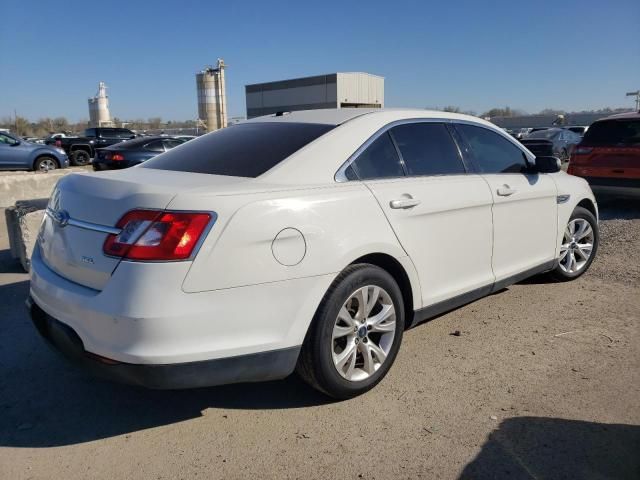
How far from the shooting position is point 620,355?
12.1ft

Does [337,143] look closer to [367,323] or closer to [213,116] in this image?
[367,323]

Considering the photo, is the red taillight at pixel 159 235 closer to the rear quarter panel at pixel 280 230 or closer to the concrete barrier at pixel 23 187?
the rear quarter panel at pixel 280 230

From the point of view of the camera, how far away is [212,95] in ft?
204

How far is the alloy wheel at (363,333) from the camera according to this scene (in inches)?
119

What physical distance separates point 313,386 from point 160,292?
1.09 metres

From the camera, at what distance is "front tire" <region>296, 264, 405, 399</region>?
2.86m

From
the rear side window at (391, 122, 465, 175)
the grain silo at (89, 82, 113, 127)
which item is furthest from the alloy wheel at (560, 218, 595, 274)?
the grain silo at (89, 82, 113, 127)

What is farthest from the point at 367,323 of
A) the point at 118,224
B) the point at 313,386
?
the point at 118,224

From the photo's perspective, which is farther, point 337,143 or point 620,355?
point 620,355

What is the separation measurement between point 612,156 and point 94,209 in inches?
331

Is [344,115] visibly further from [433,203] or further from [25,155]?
[25,155]

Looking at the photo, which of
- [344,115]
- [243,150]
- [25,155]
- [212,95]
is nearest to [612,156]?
[344,115]

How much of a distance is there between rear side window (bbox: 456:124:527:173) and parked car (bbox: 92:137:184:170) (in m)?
10.6

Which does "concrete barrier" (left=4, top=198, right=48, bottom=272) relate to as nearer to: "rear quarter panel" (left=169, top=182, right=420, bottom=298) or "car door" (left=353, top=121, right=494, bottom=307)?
"rear quarter panel" (left=169, top=182, right=420, bottom=298)
